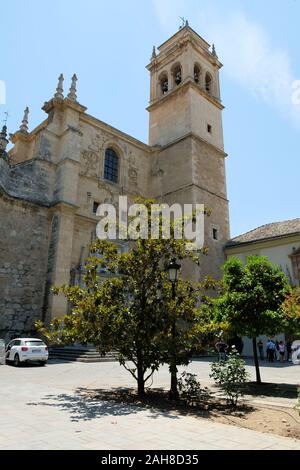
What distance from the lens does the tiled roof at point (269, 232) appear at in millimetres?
22234

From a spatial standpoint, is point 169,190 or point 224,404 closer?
point 224,404

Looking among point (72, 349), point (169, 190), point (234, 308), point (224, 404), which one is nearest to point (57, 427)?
point (224, 404)

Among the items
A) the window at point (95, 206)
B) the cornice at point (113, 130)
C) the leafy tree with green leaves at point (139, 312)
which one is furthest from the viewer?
the cornice at point (113, 130)

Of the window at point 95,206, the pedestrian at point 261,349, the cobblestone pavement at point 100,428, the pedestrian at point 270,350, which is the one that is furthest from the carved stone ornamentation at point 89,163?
the cobblestone pavement at point 100,428

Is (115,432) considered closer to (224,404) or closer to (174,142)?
(224,404)

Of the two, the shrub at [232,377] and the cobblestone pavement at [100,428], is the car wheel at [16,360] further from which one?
the shrub at [232,377]

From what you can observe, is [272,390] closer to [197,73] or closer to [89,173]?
[89,173]

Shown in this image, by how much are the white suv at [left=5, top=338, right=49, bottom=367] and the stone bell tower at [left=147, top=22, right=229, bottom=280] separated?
10.9 meters

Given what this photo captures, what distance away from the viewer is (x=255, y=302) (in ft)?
34.0

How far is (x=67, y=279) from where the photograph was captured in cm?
1953

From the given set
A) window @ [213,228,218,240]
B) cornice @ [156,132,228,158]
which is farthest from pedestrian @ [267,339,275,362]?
cornice @ [156,132,228,158]

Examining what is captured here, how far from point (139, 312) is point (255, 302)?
3.97m

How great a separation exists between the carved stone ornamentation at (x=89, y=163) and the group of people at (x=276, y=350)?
14755 millimetres
